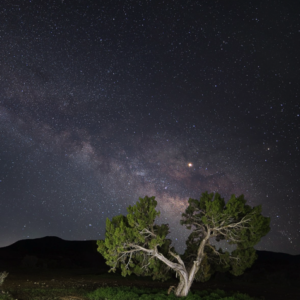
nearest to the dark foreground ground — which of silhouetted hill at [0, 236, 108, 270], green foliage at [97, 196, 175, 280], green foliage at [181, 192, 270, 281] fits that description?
silhouetted hill at [0, 236, 108, 270]

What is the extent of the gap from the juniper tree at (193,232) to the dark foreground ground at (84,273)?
4.66 meters

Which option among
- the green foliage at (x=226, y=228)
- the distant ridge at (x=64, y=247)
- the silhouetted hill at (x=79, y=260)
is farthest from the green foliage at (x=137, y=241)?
the distant ridge at (x=64, y=247)

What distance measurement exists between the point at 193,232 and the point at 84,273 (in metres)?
28.7

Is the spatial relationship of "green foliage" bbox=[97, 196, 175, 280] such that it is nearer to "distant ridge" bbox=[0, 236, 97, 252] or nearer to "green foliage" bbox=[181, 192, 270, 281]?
"green foliage" bbox=[181, 192, 270, 281]

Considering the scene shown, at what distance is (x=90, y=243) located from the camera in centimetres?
10269

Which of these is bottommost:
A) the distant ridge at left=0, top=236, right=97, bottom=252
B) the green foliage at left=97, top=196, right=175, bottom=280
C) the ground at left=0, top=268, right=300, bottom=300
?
the ground at left=0, top=268, right=300, bottom=300

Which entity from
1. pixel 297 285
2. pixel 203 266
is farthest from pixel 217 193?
pixel 297 285

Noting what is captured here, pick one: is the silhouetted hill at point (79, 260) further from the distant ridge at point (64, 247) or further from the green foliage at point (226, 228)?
the green foliage at point (226, 228)

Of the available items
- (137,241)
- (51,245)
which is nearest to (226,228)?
(137,241)

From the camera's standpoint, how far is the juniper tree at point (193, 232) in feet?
64.9

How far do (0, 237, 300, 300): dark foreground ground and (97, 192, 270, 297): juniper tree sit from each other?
4664mm

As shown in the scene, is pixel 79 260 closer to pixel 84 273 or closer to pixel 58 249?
pixel 58 249

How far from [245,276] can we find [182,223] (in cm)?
3165

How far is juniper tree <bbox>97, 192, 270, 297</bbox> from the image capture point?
19781mm
